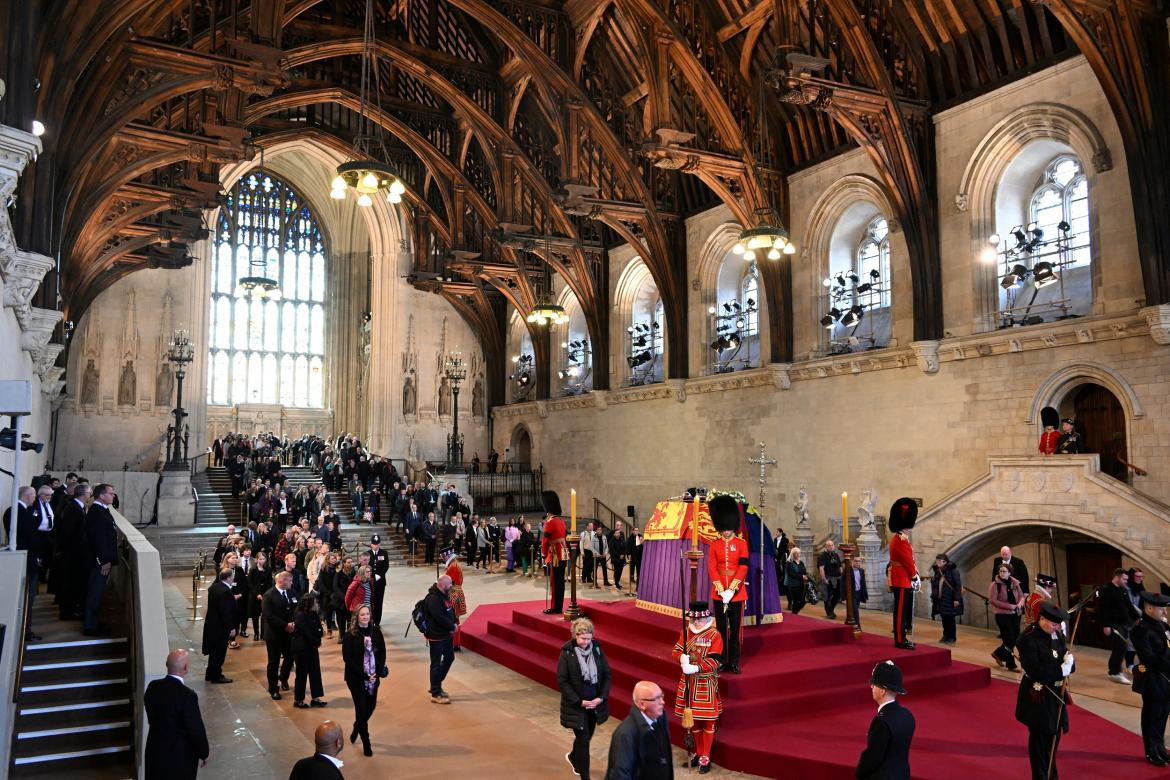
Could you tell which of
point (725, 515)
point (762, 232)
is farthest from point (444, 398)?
point (725, 515)

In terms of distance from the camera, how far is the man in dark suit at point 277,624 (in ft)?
28.1

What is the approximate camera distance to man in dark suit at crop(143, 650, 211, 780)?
505 centimetres

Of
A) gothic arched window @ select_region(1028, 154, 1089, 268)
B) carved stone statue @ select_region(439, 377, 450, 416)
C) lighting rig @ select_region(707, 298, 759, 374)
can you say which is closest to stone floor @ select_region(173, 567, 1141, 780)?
gothic arched window @ select_region(1028, 154, 1089, 268)

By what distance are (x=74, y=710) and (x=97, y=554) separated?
1584mm

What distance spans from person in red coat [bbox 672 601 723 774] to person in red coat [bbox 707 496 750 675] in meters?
1.18

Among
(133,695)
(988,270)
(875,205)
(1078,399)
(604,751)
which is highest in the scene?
(875,205)

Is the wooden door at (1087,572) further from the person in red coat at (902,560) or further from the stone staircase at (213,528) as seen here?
the stone staircase at (213,528)

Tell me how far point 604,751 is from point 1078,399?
429 inches

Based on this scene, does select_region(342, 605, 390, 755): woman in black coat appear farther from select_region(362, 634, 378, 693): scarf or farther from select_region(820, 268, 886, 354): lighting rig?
select_region(820, 268, 886, 354): lighting rig

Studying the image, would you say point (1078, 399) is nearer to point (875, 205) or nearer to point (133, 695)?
point (875, 205)

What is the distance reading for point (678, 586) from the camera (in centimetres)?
980

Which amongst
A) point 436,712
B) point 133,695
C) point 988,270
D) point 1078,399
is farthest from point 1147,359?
point 133,695

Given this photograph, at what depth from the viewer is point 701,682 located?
267 inches

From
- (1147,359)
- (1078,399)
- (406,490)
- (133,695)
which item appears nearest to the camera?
(133,695)
